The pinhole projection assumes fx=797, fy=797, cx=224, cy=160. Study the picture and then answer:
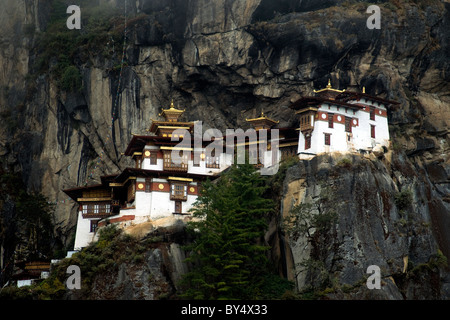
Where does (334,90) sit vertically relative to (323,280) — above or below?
above

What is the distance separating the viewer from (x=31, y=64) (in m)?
89.9

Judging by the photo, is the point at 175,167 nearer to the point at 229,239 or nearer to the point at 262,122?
the point at 262,122

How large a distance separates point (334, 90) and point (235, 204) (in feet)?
55.2

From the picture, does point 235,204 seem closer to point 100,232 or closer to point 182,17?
point 100,232

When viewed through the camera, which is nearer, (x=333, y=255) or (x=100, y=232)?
(x=333, y=255)

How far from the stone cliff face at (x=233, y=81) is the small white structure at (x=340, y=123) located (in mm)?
2504

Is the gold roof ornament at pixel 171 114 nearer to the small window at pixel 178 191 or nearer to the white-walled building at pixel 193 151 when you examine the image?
the white-walled building at pixel 193 151

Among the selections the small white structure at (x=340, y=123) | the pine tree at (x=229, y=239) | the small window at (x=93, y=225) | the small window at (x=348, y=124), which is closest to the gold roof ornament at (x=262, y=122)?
the small white structure at (x=340, y=123)

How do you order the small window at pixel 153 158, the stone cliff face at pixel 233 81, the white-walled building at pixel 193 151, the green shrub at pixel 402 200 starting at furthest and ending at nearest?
the stone cliff face at pixel 233 81 → the small window at pixel 153 158 → the white-walled building at pixel 193 151 → the green shrub at pixel 402 200

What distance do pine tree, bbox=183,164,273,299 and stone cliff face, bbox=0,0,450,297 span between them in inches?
536

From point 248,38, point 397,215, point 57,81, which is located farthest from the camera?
point 57,81

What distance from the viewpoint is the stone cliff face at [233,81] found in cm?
7369

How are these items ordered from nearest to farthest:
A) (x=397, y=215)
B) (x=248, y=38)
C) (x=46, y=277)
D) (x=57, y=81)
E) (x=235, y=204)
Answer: (x=235, y=204) → (x=397, y=215) → (x=46, y=277) → (x=248, y=38) → (x=57, y=81)

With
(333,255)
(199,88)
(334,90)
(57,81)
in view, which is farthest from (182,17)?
(333,255)
